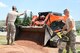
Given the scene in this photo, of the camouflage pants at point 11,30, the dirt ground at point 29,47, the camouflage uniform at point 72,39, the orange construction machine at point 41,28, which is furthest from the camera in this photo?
the orange construction machine at point 41,28

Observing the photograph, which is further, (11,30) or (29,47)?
(11,30)

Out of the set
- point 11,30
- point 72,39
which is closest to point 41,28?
point 11,30

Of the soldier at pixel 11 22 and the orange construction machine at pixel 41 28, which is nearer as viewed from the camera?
the soldier at pixel 11 22

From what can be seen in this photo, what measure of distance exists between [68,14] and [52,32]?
4753 mm

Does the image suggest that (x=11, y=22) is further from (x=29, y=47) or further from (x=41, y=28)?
(x=41, y=28)

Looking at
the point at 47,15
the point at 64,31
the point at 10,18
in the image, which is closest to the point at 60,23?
the point at 47,15

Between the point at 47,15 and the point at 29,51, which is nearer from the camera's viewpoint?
the point at 29,51

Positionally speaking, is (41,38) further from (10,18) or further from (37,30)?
(10,18)

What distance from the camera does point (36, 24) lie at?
659 inches

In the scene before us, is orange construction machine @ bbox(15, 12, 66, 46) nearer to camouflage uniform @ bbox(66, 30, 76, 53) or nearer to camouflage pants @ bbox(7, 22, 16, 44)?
camouflage pants @ bbox(7, 22, 16, 44)

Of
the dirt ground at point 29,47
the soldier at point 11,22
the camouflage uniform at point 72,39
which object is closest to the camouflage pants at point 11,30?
the soldier at point 11,22

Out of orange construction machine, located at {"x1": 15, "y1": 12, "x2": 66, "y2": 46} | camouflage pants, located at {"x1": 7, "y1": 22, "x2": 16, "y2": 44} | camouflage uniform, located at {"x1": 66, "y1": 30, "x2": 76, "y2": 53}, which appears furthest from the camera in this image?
orange construction machine, located at {"x1": 15, "y1": 12, "x2": 66, "y2": 46}

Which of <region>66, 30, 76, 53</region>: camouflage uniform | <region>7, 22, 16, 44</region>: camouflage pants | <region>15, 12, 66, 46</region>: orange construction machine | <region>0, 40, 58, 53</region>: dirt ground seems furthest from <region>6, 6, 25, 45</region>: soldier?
<region>66, 30, 76, 53</region>: camouflage uniform

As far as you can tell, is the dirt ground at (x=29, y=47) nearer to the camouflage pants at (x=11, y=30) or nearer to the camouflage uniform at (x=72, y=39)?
the camouflage pants at (x=11, y=30)
